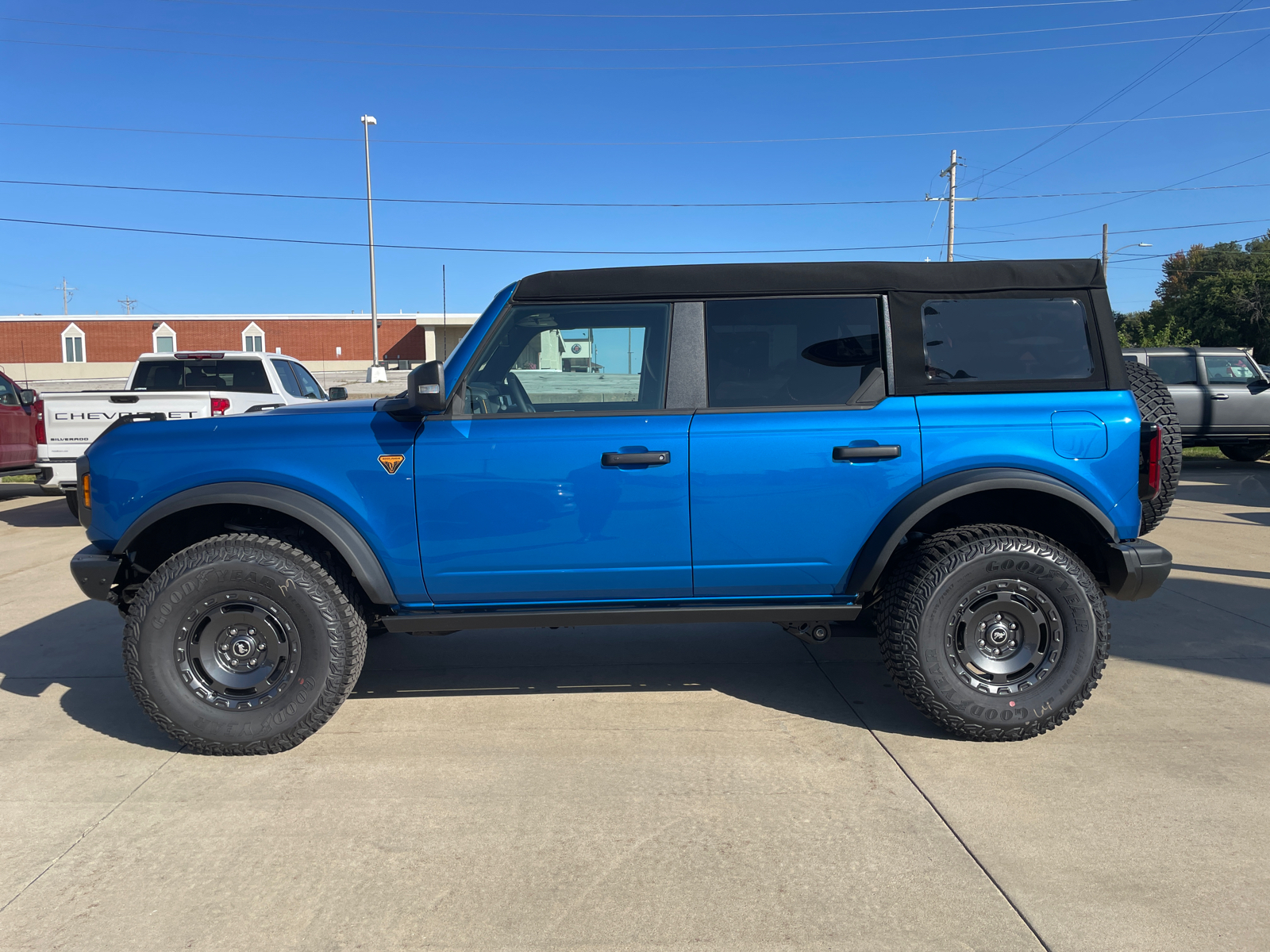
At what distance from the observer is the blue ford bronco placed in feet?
11.5

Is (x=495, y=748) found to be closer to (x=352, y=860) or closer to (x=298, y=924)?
(x=352, y=860)

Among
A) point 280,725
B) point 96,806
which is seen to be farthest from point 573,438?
point 96,806

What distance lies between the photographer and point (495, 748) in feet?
11.9

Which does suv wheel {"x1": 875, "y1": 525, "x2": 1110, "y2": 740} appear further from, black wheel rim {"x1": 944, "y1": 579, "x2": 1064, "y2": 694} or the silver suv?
the silver suv

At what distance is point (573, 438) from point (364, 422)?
911 millimetres

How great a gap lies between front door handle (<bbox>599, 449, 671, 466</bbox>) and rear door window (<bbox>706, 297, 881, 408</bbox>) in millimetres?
404

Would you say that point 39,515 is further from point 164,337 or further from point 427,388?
point 164,337

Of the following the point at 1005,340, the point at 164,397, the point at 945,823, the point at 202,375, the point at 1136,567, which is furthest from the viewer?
the point at 202,375

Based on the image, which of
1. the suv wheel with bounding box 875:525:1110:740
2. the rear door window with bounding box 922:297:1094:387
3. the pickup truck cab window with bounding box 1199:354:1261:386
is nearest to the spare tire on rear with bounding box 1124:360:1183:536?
the rear door window with bounding box 922:297:1094:387

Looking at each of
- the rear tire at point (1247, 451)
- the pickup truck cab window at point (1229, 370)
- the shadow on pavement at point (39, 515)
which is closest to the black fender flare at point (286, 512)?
the shadow on pavement at point (39, 515)

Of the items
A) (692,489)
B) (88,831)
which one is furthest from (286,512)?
(692,489)

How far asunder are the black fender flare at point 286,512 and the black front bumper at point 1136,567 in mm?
3097

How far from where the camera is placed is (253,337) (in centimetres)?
5788

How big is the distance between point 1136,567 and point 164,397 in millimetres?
8331
